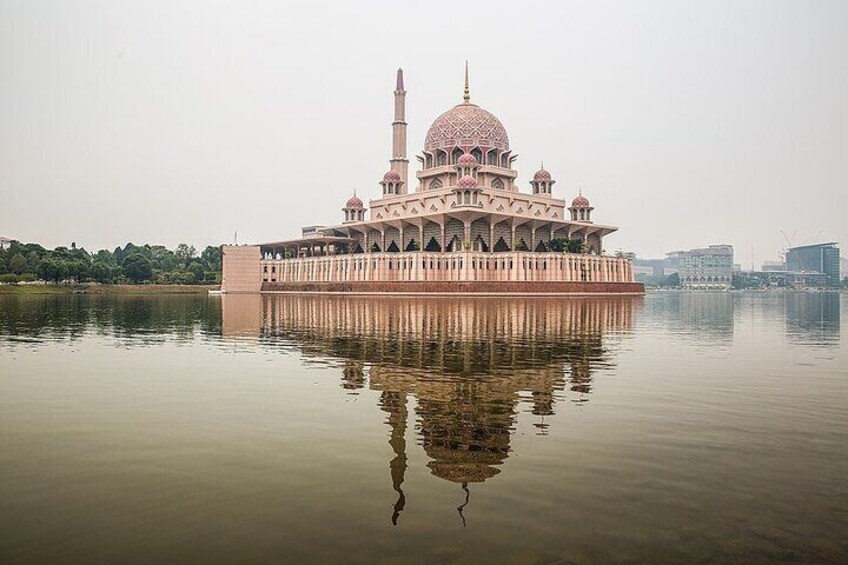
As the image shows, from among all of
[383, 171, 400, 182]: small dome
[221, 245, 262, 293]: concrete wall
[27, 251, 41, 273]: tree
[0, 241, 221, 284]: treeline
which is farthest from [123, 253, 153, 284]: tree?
[383, 171, 400, 182]: small dome

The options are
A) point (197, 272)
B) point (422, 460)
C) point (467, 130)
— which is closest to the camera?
point (422, 460)

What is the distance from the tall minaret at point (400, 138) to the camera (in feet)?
315

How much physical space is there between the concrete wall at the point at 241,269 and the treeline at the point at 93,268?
18.6m

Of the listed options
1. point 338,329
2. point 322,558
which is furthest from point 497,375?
point 338,329

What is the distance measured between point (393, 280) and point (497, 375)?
63512mm

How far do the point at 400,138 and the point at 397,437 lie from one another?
90.8 m

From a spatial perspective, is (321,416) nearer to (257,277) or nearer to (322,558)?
(322,558)

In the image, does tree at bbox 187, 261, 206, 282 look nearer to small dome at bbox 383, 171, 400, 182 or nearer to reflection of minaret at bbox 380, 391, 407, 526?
small dome at bbox 383, 171, 400, 182

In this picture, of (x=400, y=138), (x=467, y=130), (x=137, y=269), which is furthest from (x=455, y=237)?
(x=137, y=269)

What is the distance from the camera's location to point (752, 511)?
6375mm

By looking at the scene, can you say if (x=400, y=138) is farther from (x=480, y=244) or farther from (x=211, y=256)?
(x=211, y=256)

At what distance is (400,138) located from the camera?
9706 cm

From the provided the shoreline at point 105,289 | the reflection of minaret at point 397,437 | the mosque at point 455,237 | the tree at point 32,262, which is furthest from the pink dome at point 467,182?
the tree at point 32,262

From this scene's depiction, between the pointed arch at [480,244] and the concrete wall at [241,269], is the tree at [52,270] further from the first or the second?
the pointed arch at [480,244]
